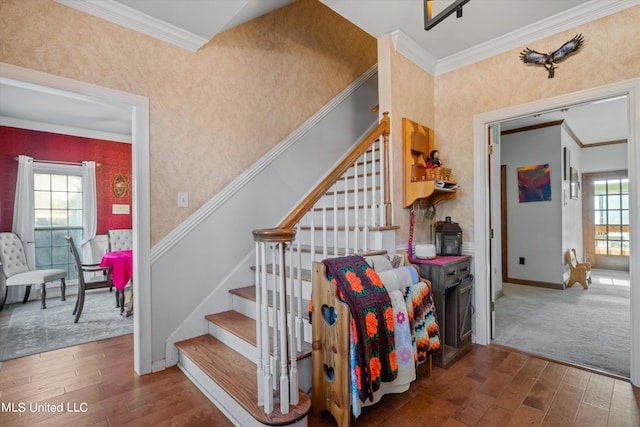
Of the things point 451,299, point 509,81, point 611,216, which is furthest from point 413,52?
point 611,216

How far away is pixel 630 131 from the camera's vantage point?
2.20m

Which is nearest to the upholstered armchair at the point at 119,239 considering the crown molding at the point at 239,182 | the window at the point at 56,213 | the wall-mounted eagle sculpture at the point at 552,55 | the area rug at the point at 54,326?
the window at the point at 56,213

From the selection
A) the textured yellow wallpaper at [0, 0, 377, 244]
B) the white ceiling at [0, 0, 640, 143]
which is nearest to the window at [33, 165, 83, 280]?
the white ceiling at [0, 0, 640, 143]

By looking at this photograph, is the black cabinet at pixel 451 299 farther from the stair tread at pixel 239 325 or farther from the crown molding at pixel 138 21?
the crown molding at pixel 138 21

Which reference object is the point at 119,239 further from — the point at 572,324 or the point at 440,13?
the point at 572,324

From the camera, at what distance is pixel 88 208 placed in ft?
17.4

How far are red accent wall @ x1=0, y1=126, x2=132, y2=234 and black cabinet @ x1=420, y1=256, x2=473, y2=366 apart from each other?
5.54 m

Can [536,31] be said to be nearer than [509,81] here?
Yes

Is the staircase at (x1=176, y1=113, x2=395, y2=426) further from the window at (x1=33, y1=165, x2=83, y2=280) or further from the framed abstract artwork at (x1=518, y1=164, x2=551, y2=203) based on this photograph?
the window at (x1=33, y1=165, x2=83, y2=280)

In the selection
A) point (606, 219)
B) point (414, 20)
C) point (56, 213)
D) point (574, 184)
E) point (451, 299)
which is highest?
point (414, 20)

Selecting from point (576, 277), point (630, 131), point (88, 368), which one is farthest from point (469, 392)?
point (576, 277)

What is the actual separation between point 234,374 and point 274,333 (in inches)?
23.1

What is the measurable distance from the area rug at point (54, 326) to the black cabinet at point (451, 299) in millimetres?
3109

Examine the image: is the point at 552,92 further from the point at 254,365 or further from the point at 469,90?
the point at 254,365
